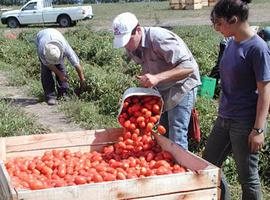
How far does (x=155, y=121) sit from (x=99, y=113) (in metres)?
3.94

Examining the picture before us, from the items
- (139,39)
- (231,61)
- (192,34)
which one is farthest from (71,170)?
(192,34)

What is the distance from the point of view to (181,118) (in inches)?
158

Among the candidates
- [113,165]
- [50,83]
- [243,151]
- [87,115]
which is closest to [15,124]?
[87,115]

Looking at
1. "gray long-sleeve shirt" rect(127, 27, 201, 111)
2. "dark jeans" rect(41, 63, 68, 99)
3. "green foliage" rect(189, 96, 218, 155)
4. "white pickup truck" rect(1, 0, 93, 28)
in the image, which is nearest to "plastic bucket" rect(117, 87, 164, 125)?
"gray long-sleeve shirt" rect(127, 27, 201, 111)

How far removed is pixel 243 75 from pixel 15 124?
3.71 metres

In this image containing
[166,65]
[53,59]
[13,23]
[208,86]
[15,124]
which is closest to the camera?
[166,65]

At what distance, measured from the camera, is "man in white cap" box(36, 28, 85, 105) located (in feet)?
25.2

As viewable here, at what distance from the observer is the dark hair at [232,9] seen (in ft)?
10.5

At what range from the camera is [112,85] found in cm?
844

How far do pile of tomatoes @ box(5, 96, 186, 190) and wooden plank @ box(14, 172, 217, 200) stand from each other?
0.95ft

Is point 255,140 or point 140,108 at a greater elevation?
point 140,108

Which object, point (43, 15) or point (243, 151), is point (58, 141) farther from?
point (43, 15)

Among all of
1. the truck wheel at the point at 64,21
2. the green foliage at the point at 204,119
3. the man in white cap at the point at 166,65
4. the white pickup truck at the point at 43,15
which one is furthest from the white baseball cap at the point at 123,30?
the truck wheel at the point at 64,21

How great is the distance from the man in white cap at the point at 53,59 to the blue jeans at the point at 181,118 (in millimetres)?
3964
